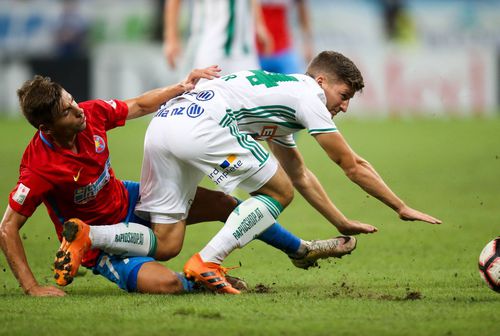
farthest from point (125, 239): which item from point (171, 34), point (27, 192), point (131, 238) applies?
point (171, 34)

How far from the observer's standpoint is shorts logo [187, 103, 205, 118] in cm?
533

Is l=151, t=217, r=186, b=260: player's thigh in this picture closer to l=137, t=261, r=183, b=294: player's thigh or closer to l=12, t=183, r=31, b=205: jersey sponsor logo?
l=137, t=261, r=183, b=294: player's thigh

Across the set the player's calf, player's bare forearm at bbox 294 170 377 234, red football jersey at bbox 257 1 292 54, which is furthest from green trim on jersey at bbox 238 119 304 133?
red football jersey at bbox 257 1 292 54

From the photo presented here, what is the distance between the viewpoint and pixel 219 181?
5301 mm

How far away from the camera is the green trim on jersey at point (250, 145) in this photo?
5242mm

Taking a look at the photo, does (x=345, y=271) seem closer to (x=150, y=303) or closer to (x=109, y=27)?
(x=150, y=303)

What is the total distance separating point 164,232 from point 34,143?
904 millimetres

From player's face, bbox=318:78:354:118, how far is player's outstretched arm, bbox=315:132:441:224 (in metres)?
0.35

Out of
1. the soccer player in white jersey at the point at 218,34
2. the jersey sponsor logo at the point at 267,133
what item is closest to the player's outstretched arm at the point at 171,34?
the soccer player in white jersey at the point at 218,34

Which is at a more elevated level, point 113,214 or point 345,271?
point 113,214

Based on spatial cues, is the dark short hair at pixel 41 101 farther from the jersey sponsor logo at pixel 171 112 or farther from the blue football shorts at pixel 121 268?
the blue football shorts at pixel 121 268

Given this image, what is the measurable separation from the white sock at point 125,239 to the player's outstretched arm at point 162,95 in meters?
0.68

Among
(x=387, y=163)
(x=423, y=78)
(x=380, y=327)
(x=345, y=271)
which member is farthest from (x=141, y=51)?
(x=380, y=327)

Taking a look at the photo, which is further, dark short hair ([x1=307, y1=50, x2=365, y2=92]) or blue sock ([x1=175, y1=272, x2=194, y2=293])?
Answer: dark short hair ([x1=307, y1=50, x2=365, y2=92])
